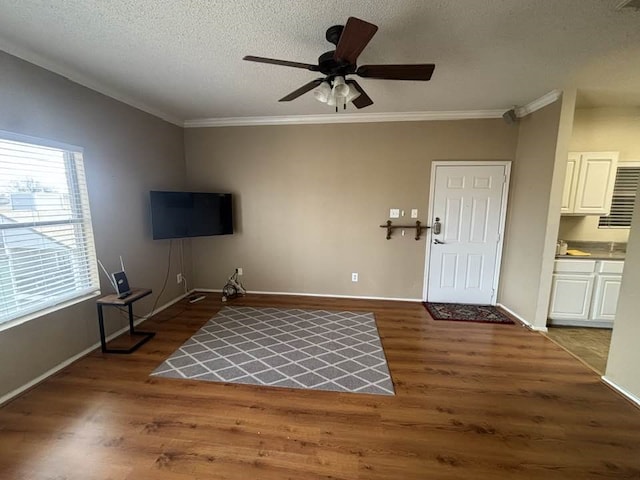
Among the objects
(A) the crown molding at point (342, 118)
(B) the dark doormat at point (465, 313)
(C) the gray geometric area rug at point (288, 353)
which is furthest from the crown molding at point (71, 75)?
(B) the dark doormat at point (465, 313)

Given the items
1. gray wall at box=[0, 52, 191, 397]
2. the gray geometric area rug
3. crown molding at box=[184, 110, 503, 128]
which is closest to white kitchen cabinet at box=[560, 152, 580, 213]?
crown molding at box=[184, 110, 503, 128]

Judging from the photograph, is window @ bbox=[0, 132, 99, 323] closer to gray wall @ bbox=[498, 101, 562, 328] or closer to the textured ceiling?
the textured ceiling

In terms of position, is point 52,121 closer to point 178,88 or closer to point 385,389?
point 178,88

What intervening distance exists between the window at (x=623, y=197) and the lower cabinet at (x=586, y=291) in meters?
0.74

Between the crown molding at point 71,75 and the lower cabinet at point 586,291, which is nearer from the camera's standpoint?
the crown molding at point 71,75

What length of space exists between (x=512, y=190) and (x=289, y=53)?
330 cm

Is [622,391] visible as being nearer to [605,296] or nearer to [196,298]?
[605,296]

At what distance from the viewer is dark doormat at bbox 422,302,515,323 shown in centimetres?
346

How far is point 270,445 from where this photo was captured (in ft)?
5.47

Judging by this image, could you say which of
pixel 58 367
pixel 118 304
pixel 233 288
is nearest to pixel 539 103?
pixel 233 288

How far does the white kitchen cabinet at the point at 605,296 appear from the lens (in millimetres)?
3125

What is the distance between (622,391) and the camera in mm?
2131

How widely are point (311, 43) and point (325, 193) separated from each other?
2.14 metres

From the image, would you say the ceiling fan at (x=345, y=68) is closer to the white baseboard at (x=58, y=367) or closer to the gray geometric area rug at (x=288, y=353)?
the gray geometric area rug at (x=288, y=353)
